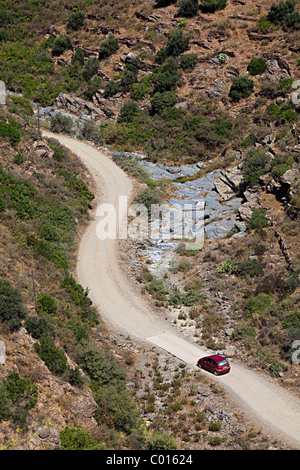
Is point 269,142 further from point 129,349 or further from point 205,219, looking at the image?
point 129,349

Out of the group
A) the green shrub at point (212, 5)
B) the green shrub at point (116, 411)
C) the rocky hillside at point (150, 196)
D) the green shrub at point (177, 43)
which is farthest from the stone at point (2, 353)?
the green shrub at point (212, 5)

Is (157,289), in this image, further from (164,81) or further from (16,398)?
(164,81)

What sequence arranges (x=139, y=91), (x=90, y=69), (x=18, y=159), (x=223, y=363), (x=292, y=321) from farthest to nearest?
(x=90, y=69) → (x=139, y=91) → (x=18, y=159) → (x=292, y=321) → (x=223, y=363)

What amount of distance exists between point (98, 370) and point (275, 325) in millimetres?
11521

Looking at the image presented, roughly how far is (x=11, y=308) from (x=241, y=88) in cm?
4462

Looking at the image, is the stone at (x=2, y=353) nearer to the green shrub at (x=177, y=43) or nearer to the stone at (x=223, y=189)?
the stone at (x=223, y=189)

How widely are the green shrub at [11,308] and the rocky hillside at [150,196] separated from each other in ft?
0.32

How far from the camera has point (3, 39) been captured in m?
73.3

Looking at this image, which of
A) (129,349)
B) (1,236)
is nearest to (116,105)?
(1,236)

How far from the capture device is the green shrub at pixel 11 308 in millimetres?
22891

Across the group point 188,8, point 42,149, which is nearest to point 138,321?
point 42,149

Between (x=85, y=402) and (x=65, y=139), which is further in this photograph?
(x=65, y=139)

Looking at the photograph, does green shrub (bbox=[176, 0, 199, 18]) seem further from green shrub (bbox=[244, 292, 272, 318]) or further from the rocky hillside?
green shrub (bbox=[244, 292, 272, 318])

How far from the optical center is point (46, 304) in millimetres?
26250
